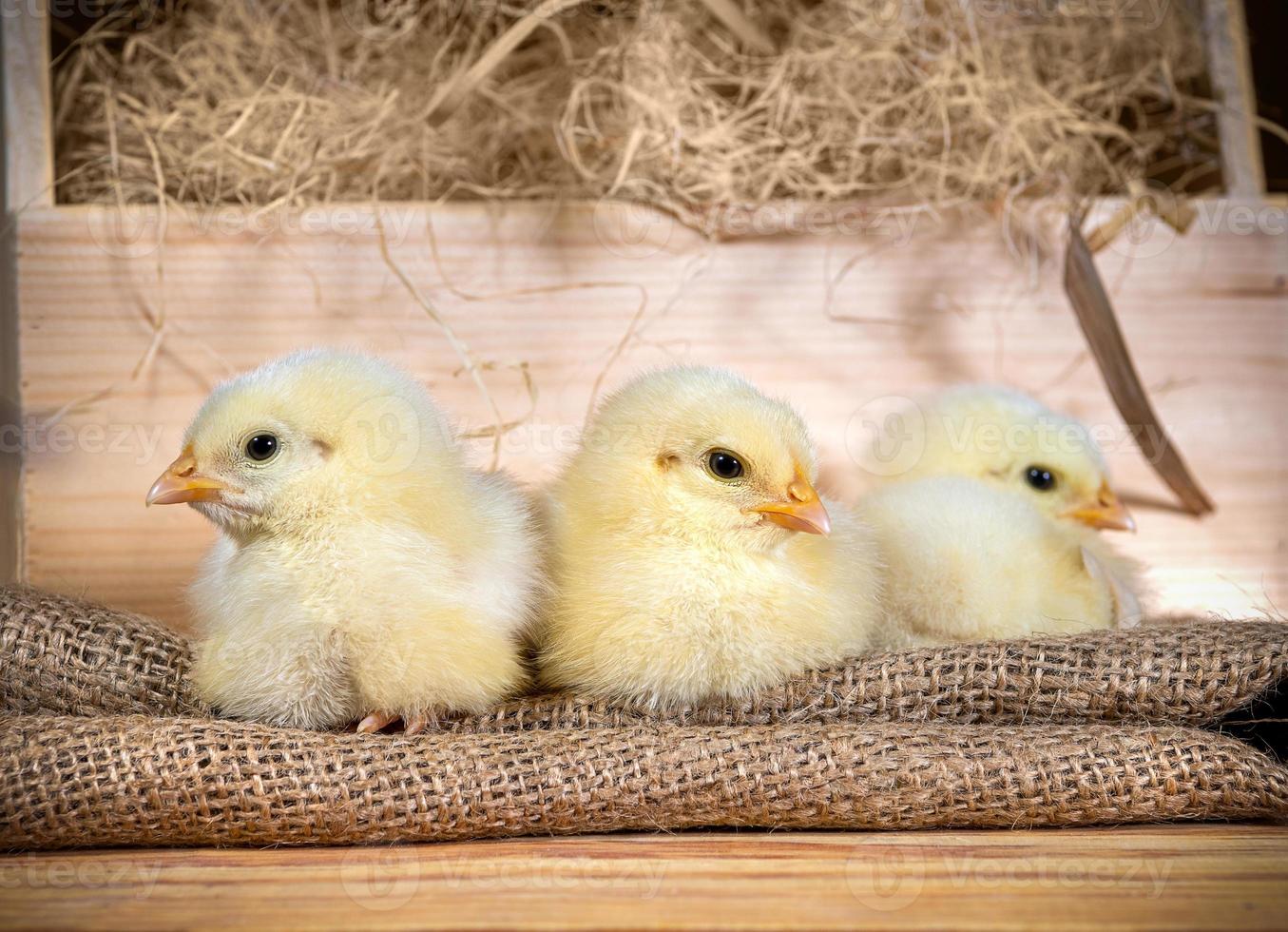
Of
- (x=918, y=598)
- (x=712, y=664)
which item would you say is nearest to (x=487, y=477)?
(x=712, y=664)

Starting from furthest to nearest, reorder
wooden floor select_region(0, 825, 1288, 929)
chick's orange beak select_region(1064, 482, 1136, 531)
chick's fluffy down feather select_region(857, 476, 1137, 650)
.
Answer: chick's orange beak select_region(1064, 482, 1136, 531) < chick's fluffy down feather select_region(857, 476, 1137, 650) < wooden floor select_region(0, 825, 1288, 929)

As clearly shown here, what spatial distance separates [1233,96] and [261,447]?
1.90 meters

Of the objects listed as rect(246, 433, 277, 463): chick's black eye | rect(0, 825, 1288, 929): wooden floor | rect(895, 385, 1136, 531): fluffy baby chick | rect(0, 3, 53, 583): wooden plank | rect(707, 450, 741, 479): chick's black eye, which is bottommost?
rect(0, 825, 1288, 929): wooden floor

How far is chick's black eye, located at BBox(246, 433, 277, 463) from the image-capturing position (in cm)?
122

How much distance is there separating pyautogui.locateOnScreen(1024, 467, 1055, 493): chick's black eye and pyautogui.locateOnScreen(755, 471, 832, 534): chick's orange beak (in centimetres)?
68

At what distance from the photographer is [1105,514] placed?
175 centimetres

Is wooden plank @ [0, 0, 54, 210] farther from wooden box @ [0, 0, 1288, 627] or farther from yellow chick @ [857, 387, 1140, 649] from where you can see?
yellow chick @ [857, 387, 1140, 649]

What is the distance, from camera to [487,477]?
143 centimetres

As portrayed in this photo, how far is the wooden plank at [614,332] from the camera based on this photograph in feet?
5.86

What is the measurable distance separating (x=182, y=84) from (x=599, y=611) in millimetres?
1459

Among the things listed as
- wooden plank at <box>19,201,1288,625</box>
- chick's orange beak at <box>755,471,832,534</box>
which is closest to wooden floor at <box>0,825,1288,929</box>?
chick's orange beak at <box>755,471,832,534</box>

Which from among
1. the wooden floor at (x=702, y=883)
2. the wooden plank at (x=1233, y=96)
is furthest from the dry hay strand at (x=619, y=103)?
the wooden floor at (x=702, y=883)

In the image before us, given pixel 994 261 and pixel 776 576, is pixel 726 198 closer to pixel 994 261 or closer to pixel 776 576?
pixel 994 261

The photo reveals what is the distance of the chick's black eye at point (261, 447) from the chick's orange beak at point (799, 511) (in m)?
0.54
